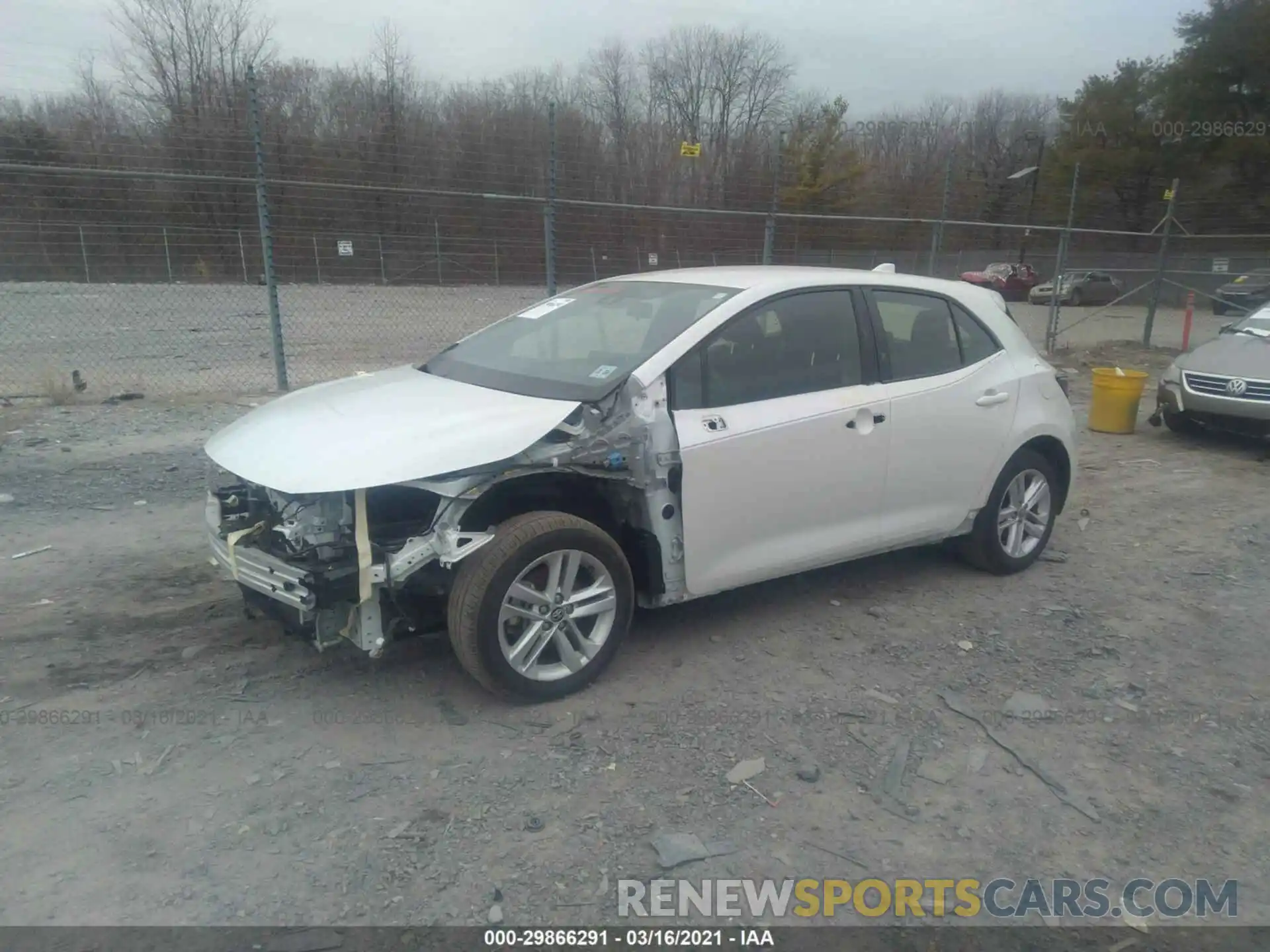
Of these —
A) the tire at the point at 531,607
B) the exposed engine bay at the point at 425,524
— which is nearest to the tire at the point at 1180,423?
the exposed engine bay at the point at 425,524

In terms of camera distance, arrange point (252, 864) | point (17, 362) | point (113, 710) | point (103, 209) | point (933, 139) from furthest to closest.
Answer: point (933, 139)
point (17, 362)
point (103, 209)
point (113, 710)
point (252, 864)

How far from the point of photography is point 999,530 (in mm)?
5320

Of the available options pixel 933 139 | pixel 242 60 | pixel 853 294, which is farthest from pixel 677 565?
pixel 933 139

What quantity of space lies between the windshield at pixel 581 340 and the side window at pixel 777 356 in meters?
0.16

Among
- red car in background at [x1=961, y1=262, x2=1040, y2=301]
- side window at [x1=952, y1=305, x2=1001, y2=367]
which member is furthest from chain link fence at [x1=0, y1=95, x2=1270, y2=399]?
red car in background at [x1=961, y1=262, x2=1040, y2=301]

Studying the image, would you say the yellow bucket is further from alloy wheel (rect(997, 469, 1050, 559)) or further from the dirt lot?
alloy wheel (rect(997, 469, 1050, 559))

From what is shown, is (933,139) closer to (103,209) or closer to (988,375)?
(103,209)

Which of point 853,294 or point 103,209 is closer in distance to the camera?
point 853,294

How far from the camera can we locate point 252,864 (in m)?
2.83

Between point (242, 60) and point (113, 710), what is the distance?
1410cm

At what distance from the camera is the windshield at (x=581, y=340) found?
413 centimetres

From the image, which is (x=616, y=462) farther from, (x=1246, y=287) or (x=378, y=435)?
(x=1246, y=287)

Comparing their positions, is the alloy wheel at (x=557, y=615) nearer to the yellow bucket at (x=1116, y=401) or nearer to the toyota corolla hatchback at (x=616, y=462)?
the toyota corolla hatchback at (x=616, y=462)

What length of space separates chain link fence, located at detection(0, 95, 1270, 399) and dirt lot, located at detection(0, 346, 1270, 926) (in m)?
5.39
